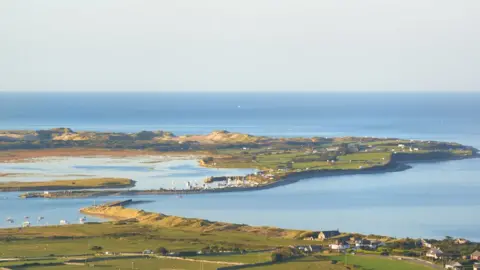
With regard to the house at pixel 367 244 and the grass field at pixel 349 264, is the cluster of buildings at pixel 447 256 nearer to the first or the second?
the grass field at pixel 349 264

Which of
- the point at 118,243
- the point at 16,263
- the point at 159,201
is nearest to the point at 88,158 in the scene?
the point at 159,201

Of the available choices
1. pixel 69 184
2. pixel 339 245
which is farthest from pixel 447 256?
pixel 69 184

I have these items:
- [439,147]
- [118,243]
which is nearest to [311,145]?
[439,147]

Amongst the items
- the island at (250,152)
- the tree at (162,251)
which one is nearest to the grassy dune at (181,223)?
the island at (250,152)

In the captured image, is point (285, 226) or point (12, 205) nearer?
point (285, 226)

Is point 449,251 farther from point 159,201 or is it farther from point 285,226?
point 159,201

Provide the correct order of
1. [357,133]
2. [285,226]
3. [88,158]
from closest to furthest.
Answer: [285,226], [88,158], [357,133]

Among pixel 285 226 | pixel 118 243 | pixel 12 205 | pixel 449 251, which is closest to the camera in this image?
pixel 449 251
